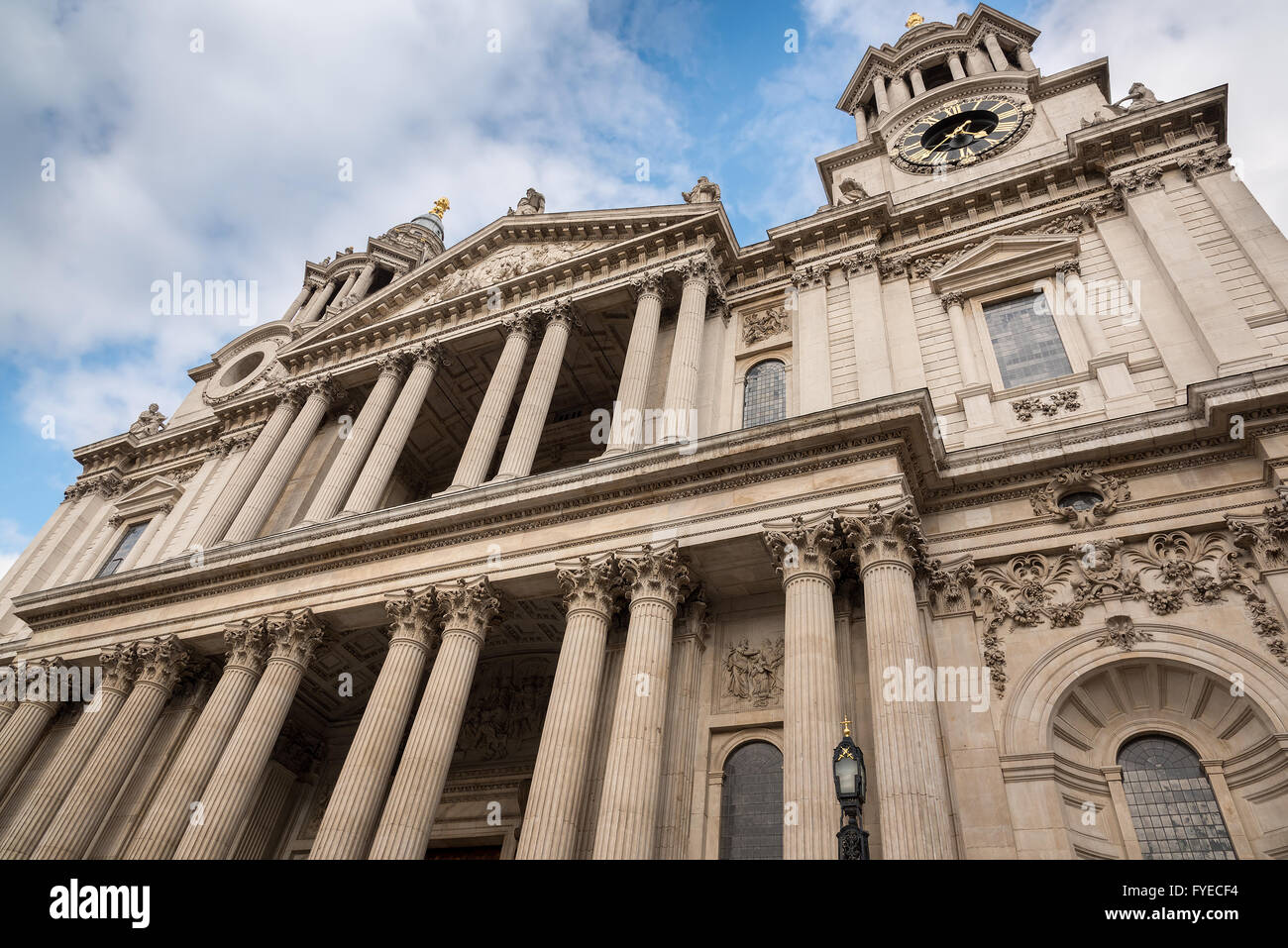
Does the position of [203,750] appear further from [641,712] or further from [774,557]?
[774,557]

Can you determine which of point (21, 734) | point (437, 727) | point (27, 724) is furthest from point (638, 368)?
point (21, 734)

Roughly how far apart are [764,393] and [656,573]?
298 inches

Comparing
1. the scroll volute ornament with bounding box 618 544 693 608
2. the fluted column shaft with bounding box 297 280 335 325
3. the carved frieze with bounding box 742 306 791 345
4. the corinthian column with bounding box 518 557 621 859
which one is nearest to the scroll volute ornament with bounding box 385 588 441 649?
the corinthian column with bounding box 518 557 621 859

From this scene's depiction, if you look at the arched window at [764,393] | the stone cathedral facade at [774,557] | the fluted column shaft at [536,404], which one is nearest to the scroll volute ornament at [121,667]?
the stone cathedral facade at [774,557]

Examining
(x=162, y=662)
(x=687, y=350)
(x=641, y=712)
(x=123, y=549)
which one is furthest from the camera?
(x=123, y=549)

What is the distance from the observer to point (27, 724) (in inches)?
883

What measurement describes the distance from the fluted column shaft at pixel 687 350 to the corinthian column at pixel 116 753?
558 inches

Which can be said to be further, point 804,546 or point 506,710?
point 506,710

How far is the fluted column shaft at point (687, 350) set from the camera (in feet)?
64.4

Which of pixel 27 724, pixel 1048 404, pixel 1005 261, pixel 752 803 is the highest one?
pixel 1005 261

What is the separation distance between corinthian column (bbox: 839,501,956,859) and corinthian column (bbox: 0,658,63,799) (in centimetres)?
2233

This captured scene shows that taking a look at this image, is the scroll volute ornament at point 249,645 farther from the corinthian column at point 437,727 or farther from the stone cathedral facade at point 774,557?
the corinthian column at point 437,727

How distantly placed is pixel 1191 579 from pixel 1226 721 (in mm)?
2300

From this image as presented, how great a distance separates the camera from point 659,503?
16719 mm
